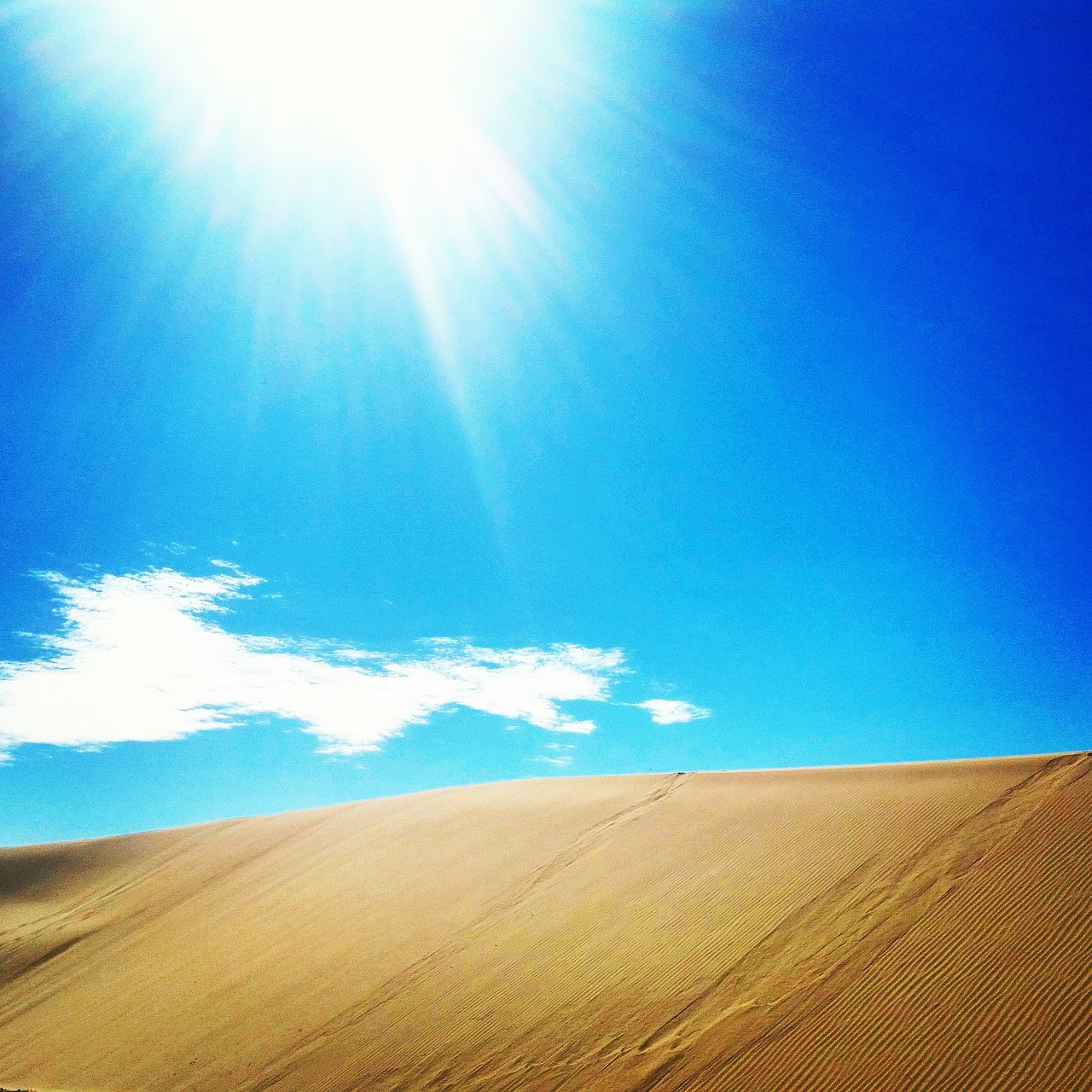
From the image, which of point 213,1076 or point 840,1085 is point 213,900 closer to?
point 213,1076

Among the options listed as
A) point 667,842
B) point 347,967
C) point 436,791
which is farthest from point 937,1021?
point 436,791

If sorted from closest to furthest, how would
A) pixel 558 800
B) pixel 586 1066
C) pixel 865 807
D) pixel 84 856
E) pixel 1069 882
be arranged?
pixel 586 1066
pixel 1069 882
pixel 865 807
pixel 558 800
pixel 84 856

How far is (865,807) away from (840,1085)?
8217 millimetres

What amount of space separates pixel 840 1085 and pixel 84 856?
3117 centimetres

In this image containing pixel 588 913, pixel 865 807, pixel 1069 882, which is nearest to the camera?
pixel 1069 882

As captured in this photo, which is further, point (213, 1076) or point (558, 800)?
point (558, 800)

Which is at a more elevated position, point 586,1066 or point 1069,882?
point 586,1066

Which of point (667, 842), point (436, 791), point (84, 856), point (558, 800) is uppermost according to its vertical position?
point (84, 856)

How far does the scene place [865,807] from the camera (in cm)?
1544

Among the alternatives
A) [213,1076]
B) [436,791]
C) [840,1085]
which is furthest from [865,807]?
[436,791]

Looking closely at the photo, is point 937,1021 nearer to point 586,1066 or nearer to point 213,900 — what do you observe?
point 586,1066

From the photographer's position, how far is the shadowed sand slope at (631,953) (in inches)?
348

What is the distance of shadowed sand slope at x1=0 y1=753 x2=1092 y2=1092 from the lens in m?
8.84

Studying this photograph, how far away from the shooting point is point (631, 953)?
11.9 metres
